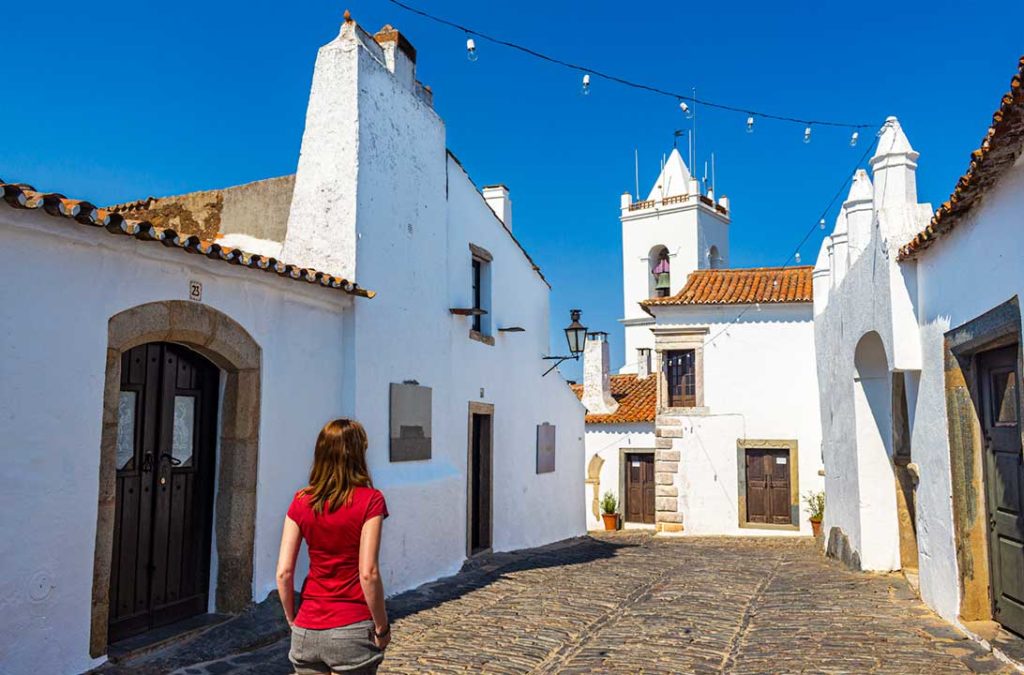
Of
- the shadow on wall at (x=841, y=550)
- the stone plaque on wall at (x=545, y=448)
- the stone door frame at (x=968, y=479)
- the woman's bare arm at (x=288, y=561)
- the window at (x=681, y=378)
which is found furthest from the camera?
the window at (x=681, y=378)

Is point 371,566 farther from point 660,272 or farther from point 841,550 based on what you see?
point 660,272

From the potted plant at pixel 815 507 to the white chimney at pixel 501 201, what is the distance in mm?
9170

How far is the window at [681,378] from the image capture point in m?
19.4

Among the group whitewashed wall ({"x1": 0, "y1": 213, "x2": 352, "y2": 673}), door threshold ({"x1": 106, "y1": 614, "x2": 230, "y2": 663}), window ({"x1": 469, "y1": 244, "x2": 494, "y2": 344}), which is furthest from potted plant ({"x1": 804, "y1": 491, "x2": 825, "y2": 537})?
whitewashed wall ({"x1": 0, "y1": 213, "x2": 352, "y2": 673})

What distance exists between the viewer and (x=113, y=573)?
19.1ft

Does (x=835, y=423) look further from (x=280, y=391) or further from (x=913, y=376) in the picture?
(x=280, y=391)

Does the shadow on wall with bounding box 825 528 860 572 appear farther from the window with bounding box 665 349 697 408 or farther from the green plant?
the window with bounding box 665 349 697 408

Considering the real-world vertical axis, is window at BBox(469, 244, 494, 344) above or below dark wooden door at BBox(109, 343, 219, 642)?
above

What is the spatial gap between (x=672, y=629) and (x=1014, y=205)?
4.18 m

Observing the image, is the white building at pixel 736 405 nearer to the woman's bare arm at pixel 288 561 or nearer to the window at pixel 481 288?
the window at pixel 481 288

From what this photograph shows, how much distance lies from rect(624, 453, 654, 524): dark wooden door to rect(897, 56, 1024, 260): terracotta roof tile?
15717mm

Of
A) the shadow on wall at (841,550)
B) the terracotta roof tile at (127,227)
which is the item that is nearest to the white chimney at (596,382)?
the shadow on wall at (841,550)

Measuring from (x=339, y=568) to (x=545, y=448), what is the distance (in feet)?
36.2

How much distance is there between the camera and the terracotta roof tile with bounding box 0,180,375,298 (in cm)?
477
